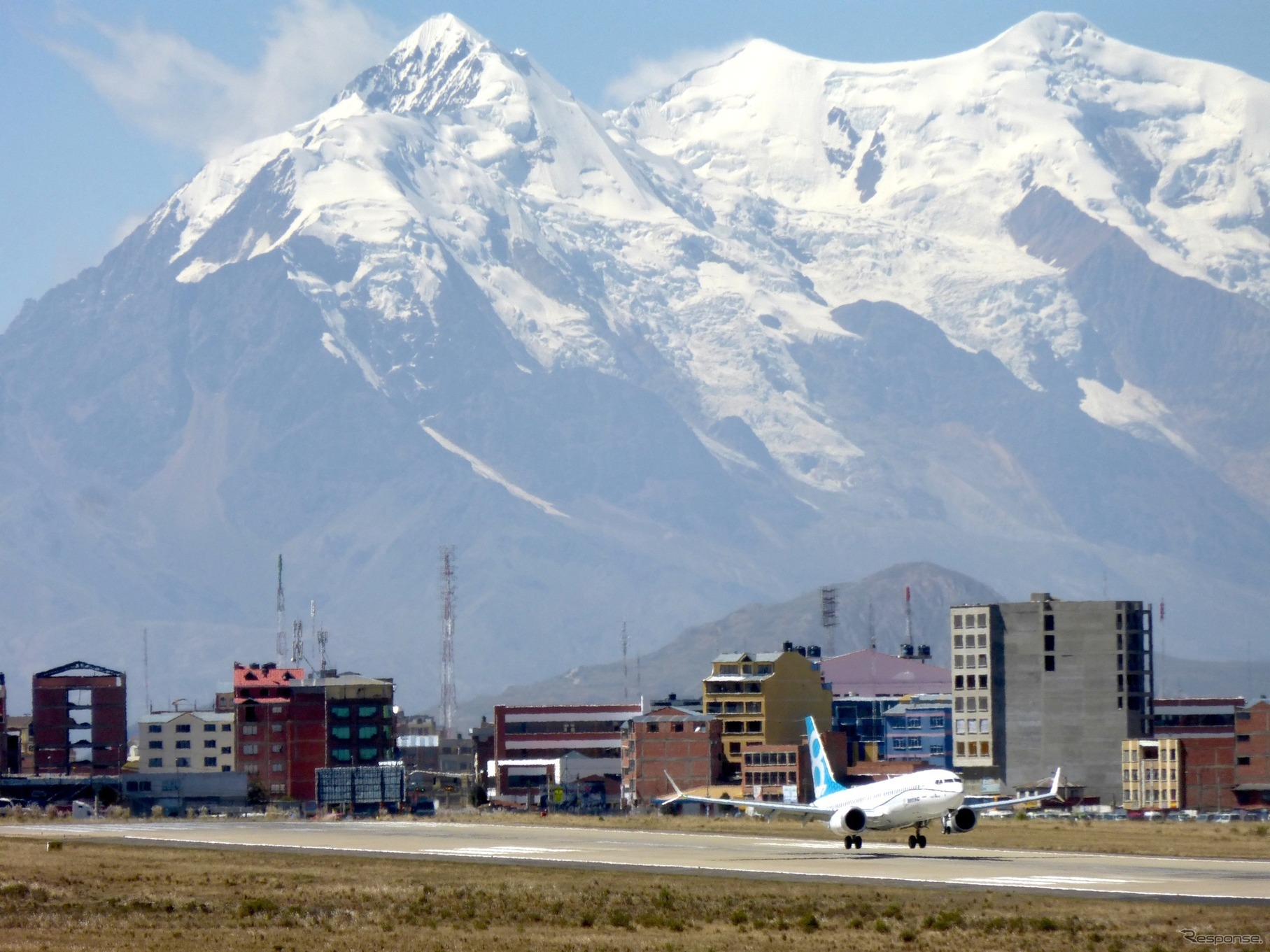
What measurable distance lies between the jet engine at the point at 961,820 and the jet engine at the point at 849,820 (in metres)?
5.23

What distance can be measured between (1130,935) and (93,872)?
187 feet

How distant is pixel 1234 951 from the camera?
3022 inches

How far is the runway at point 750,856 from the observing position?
10506cm

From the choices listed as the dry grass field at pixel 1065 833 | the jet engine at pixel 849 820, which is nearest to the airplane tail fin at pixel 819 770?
the dry grass field at pixel 1065 833

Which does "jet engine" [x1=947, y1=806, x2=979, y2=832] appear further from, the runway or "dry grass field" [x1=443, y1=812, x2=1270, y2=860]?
"dry grass field" [x1=443, y1=812, x2=1270, y2=860]

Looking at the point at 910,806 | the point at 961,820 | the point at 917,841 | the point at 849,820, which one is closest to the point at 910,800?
the point at 910,806

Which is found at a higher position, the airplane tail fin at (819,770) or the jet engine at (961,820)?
the airplane tail fin at (819,770)

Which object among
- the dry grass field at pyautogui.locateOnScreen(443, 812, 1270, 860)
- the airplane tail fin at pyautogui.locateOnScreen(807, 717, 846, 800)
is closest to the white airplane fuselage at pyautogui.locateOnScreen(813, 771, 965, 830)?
the dry grass field at pyautogui.locateOnScreen(443, 812, 1270, 860)

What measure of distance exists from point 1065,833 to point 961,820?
38903 mm

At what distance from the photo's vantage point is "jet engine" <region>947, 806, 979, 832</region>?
405 ft

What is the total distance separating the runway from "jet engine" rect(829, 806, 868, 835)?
1.63 meters

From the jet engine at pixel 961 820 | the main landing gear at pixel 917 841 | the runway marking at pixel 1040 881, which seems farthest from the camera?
the main landing gear at pixel 917 841

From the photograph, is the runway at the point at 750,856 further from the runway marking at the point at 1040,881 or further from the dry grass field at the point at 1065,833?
the dry grass field at the point at 1065,833

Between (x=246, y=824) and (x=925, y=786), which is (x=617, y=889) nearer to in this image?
(x=925, y=786)
